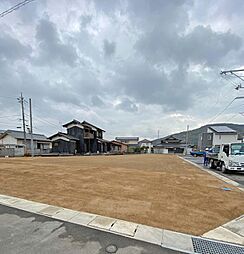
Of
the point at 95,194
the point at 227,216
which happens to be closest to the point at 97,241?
the point at 95,194

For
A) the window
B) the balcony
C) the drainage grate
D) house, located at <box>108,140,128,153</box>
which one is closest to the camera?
the drainage grate

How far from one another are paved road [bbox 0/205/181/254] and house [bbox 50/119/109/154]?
31338mm

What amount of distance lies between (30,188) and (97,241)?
421 cm

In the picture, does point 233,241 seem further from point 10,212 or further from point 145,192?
point 10,212

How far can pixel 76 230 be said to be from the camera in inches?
120

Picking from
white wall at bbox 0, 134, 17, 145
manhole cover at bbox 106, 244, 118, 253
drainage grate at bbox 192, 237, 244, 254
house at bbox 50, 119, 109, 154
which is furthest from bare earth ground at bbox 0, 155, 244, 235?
white wall at bbox 0, 134, 17, 145

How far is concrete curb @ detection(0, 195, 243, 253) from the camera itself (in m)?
2.72

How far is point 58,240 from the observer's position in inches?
108

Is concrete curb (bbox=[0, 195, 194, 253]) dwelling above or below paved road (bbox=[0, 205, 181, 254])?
below

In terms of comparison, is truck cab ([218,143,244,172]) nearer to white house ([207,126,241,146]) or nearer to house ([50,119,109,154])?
house ([50,119,109,154])

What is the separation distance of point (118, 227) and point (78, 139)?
3422 centimetres

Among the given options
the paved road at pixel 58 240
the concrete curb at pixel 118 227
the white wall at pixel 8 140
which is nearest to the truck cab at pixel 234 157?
the concrete curb at pixel 118 227

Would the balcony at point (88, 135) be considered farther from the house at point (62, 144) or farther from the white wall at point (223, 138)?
the white wall at point (223, 138)

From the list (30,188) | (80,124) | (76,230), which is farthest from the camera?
(80,124)
